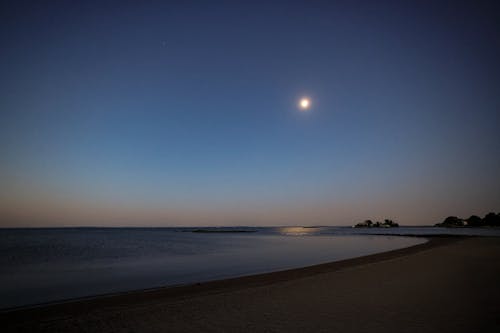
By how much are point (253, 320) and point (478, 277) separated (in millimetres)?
11127

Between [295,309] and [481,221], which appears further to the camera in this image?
[481,221]

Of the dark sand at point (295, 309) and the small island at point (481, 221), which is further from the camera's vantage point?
the small island at point (481, 221)

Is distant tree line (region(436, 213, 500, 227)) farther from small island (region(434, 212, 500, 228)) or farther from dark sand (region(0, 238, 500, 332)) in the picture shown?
dark sand (region(0, 238, 500, 332))

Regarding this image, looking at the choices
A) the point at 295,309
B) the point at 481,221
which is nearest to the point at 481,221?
the point at 481,221

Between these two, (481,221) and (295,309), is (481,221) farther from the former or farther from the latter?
(295,309)

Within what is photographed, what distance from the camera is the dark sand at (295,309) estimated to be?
6.34 m

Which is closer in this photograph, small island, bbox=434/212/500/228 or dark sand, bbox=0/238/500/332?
dark sand, bbox=0/238/500/332

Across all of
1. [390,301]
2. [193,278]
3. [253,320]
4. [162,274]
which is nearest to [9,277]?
[162,274]

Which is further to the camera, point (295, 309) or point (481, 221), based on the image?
point (481, 221)

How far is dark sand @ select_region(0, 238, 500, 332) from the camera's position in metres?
6.34

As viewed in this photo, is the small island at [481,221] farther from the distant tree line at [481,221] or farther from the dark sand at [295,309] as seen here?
the dark sand at [295,309]

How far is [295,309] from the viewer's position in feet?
25.0

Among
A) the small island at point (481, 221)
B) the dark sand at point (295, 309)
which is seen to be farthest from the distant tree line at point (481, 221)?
the dark sand at point (295, 309)

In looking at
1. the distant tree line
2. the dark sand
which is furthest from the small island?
the dark sand
